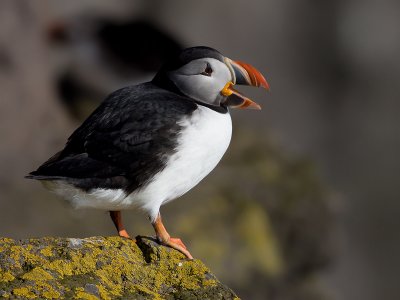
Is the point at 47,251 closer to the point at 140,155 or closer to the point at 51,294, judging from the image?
the point at 51,294

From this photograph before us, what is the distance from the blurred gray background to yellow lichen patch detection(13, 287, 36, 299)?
485 cm

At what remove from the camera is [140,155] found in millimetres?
5043

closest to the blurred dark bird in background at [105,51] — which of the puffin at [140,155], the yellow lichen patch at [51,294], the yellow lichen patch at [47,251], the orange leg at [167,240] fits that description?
the puffin at [140,155]

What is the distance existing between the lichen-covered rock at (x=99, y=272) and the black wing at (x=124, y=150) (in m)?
0.34

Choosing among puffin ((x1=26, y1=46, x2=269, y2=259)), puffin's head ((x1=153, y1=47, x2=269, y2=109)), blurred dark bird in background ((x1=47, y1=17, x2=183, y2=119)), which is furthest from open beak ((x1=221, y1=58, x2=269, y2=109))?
blurred dark bird in background ((x1=47, y1=17, x2=183, y2=119))

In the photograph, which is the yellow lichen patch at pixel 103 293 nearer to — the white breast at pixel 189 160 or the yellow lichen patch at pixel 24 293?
the yellow lichen patch at pixel 24 293

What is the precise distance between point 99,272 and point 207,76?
134 centimetres

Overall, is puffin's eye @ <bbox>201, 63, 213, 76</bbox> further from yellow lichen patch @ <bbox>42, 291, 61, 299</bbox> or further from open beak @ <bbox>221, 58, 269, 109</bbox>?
yellow lichen patch @ <bbox>42, 291, 61, 299</bbox>

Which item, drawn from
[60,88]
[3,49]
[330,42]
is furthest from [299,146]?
→ [3,49]

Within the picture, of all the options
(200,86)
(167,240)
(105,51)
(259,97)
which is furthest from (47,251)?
(259,97)

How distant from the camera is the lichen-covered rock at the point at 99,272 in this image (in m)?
4.18

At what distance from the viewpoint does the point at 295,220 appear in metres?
10.3

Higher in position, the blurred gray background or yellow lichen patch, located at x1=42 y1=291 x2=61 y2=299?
yellow lichen patch, located at x1=42 y1=291 x2=61 y2=299

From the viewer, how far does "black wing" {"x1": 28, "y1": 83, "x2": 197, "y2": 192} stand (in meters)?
5.03
